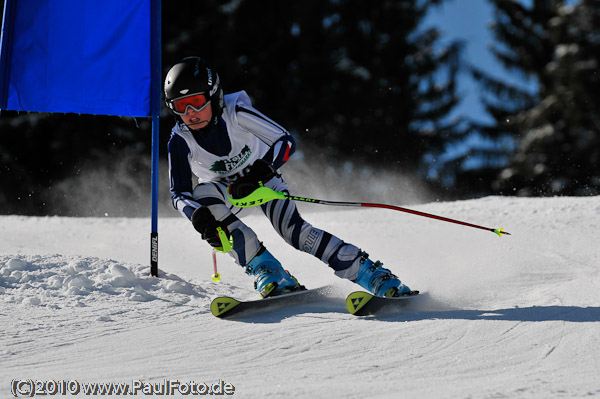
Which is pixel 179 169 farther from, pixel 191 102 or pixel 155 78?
pixel 155 78

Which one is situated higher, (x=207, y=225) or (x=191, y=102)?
(x=191, y=102)

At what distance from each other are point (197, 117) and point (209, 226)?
629 millimetres

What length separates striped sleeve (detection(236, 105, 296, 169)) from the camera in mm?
4031

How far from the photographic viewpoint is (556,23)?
21.2 m

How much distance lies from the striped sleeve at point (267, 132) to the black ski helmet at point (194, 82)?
0.16m

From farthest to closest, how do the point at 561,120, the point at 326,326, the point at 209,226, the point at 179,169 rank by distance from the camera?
1. the point at 561,120
2. the point at 179,169
3. the point at 209,226
4. the point at 326,326

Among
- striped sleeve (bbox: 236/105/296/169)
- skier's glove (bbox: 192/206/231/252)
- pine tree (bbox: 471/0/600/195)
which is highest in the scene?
Answer: pine tree (bbox: 471/0/600/195)

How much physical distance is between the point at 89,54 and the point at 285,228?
1818 mm

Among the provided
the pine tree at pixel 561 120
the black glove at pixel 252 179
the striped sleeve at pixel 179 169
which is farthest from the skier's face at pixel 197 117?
the pine tree at pixel 561 120

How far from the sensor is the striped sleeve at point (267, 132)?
159 inches

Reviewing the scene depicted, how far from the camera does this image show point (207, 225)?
368 cm

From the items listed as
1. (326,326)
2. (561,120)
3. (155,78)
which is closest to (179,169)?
(155,78)

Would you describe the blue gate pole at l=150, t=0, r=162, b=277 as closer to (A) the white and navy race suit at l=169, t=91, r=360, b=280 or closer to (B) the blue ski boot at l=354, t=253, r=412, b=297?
(A) the white and navy race suit at l=169, t=91, r=360, b=280

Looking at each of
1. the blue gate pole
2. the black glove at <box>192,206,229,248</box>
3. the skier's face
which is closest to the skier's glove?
the black glove at <box>192,206,229,248</box>
